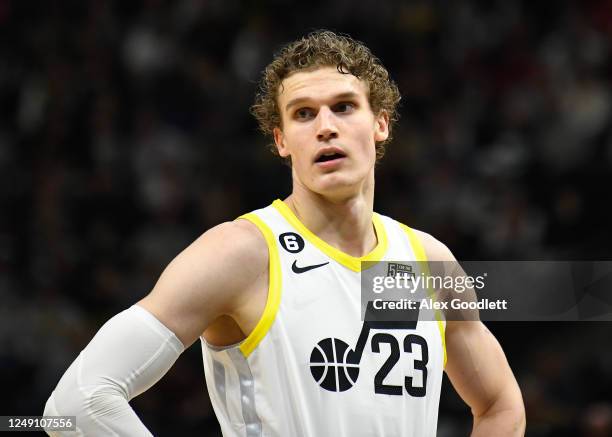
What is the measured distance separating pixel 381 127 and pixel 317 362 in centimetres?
111

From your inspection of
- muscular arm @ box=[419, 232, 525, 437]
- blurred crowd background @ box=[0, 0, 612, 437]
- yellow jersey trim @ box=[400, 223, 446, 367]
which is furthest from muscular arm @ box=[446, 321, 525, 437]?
blurred crowd background @ box=[0, 0, 612, 437]

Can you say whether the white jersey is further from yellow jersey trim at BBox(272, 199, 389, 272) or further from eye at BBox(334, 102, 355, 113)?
eye at BBox(334, 102, 355, 113)

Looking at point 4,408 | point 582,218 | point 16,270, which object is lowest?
point 4,408

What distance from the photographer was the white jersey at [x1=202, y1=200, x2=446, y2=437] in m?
3.32

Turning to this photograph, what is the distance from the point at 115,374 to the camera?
3062 mm

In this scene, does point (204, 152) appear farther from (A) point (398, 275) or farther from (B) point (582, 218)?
(A) point (398, 275)

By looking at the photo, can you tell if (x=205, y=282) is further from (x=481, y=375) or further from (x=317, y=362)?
(x=481, y=375)

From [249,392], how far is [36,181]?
16.5ft

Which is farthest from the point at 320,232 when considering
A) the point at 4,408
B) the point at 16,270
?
the point at 16,270

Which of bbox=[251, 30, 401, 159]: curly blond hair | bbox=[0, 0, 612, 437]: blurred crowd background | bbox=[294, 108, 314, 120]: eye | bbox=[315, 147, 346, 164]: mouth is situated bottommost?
bbox=[315, 147, 346, 164]: mouth

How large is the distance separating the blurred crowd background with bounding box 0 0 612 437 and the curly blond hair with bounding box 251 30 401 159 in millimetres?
3022

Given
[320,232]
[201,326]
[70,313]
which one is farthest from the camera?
[70,313]

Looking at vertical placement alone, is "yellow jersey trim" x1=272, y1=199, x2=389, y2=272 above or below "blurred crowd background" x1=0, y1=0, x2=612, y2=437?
below

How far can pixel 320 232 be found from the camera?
368cm
